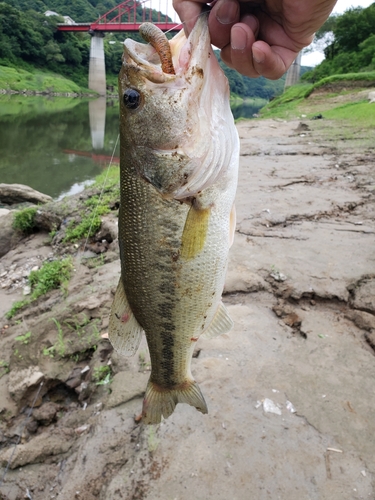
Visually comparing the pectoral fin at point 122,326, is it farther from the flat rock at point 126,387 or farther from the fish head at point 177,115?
the flat rock at point 126,387

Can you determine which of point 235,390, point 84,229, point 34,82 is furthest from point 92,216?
point 34,82

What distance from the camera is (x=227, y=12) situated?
72.9 inches

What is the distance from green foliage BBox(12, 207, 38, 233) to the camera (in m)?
7.22

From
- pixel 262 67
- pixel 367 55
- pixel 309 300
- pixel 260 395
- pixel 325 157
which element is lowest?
pixel 260 395

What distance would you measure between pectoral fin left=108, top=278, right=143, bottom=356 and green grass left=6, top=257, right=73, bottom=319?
3170 mm

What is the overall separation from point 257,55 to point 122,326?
1.62 m

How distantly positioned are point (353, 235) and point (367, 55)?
1287 inches

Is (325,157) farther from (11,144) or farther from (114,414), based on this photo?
(11,144)

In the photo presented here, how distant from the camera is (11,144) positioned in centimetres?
1731

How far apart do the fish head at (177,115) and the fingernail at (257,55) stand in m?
0.32

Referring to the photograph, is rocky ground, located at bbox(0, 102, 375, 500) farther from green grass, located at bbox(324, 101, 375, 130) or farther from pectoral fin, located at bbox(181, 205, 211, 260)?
green grass, located at bbox(324, 101, 375, 130)

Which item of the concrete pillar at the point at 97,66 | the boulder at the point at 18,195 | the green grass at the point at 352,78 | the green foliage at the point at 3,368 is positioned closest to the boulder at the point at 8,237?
the boulder at the point at 18,195

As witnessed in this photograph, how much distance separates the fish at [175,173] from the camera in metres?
1.64

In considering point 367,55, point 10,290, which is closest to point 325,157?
point 10,290
